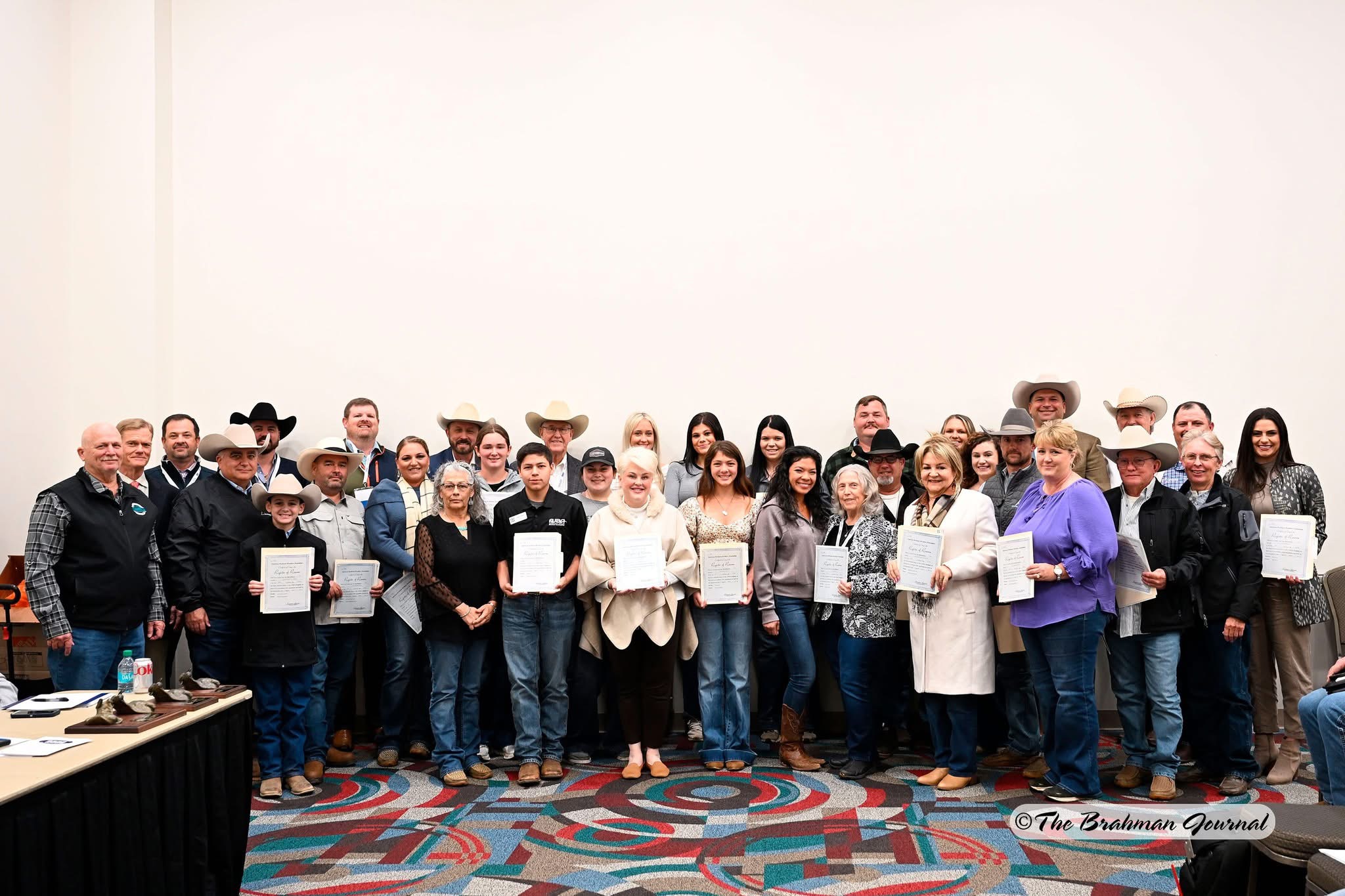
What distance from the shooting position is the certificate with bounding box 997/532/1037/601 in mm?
4652

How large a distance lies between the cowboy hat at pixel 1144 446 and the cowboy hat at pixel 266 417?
15.9ft

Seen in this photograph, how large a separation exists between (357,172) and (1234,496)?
5629 mm

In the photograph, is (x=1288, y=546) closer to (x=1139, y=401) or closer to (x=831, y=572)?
(x=1139, y=401)

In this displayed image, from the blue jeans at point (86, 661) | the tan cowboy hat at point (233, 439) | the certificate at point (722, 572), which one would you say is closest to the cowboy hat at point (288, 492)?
the tan cowboy hat at point (233, 439)

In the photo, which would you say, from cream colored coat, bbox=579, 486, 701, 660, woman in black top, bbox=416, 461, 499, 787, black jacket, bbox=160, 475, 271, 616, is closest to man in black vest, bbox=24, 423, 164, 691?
black jacket, bbox=160, 475, 271, 616

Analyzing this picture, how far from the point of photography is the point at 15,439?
6387mm

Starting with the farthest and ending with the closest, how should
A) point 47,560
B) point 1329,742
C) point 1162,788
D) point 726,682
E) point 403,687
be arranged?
point 403,687 → point 726,682 → point 1162,788 → point 47,560 → point 1329,742

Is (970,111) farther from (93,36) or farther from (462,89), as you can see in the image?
(93,36)

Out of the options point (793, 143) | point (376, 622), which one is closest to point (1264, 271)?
point (793, 143)

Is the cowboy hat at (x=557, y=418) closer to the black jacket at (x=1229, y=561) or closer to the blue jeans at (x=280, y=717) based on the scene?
the blue jeans at (x=280, y=717)

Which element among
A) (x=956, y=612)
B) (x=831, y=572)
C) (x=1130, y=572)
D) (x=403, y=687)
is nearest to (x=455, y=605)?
(x=403, y=687)

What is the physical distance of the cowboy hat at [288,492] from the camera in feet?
16.5

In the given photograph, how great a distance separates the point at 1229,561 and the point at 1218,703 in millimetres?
679

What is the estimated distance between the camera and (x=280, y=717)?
16.5 ft
